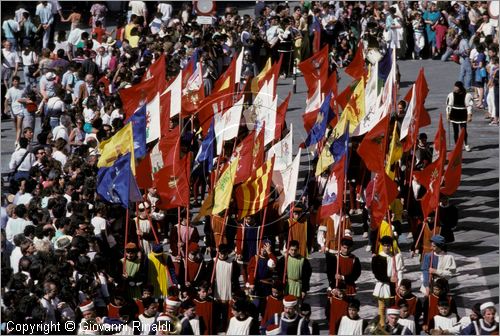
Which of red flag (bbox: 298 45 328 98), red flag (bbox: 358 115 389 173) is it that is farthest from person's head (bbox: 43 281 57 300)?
red flag (bbox: 298 45 328 98)

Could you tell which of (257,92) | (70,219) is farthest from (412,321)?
(257,92)

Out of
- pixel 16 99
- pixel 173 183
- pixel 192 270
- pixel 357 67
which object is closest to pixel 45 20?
pixel 16 99

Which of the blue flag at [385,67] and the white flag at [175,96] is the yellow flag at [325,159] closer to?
the white flag at [175,96]

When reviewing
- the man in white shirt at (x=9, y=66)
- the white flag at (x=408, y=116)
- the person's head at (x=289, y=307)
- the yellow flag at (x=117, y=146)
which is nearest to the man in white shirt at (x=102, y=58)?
the man in white shirt at (x=9, y=66)

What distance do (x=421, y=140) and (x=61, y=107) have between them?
7199mm

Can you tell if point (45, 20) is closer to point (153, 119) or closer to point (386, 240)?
point (153, 119)

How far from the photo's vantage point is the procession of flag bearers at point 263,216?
2388 centimetres

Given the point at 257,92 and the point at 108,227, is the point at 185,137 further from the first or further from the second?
the point at 108,227

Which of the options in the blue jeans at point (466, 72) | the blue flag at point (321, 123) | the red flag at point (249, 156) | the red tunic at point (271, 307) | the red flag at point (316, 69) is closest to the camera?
the red tunic at point (271, 307)

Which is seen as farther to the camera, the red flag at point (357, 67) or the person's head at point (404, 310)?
the red flag at point (357, 67)

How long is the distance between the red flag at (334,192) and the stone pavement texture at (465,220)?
1.30 meters

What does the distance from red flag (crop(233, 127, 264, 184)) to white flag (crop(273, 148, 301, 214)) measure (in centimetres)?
47

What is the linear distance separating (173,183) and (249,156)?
1439 mm

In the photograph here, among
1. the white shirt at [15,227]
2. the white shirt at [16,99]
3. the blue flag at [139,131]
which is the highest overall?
the white shirt at [16,99]
